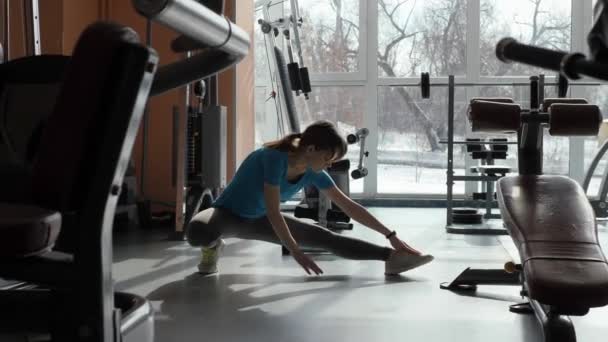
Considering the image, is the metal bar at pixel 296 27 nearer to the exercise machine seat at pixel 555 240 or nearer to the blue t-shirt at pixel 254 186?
the blue t-shirt at pixel 254 186

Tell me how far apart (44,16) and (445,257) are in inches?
131

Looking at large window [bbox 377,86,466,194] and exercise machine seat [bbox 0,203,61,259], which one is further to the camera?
large window [bbox 377,86,466,194]

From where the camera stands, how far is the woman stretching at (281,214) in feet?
9.59

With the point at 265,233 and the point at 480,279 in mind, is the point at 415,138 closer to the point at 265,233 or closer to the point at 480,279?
the point at 265,233

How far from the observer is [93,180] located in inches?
35.9

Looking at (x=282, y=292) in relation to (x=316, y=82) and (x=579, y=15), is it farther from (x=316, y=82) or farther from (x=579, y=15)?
(x=579, y=15)

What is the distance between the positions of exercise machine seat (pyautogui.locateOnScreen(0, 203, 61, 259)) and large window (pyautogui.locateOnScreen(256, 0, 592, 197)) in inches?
230

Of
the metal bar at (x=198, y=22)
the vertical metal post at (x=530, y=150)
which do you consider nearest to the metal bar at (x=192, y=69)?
the metal bar at (x=198, y=22)

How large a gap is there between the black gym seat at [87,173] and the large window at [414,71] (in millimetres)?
5768

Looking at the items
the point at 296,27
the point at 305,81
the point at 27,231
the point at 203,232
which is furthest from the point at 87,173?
the point at 296,27

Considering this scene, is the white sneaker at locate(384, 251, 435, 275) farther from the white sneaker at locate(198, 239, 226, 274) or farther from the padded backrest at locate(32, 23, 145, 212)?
the padded backrest at locate(32, 23, 145, 212)

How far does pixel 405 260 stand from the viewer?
3193 millimetres

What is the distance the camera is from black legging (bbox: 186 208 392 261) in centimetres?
310

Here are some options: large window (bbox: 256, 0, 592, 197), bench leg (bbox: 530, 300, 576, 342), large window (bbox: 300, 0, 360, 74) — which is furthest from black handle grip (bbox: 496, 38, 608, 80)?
large window (bbox: 300, 0, 360, 74)
